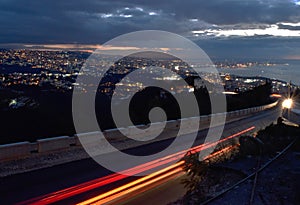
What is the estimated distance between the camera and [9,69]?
39.0m

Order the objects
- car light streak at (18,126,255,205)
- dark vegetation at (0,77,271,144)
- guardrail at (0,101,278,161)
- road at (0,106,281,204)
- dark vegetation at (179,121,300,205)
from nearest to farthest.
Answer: car light streak at (18,126,255,205) → road at (0,106,281,204) → dark vegetation at (179,121,300,205) → guardrail at (0,101,278,161) → dark vegetation at (0,77,271,144)

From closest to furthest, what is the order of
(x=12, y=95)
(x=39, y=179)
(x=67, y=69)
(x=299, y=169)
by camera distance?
(x=39, y=179), (x=299, y=169), (x=12, y=95), (x=67, y=69)

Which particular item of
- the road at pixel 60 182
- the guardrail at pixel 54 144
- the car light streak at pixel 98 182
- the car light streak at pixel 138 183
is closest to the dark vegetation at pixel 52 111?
the guardrail at pixel 54 144

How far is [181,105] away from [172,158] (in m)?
17.1

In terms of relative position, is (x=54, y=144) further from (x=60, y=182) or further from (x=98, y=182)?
(x=98, y=182)

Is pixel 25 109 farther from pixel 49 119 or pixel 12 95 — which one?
pixel 12 95

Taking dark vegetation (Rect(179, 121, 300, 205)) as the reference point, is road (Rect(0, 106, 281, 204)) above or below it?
above

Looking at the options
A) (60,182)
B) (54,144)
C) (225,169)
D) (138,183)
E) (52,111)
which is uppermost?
(52,111)

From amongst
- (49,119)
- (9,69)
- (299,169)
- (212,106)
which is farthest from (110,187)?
(9,69)

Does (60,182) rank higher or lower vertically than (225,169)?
higher

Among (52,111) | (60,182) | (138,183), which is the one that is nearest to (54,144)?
(60,182)

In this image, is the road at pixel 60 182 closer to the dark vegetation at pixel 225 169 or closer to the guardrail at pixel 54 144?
the guardrail at pixel 54 144

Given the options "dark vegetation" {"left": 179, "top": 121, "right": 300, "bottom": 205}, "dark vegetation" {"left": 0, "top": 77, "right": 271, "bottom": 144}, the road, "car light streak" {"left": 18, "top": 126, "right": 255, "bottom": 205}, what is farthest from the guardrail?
"dark vegetation" {"left": 179, "top": 121, "right": 300, "bottom": 205}

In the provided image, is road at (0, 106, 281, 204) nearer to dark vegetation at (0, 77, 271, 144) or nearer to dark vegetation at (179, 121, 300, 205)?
dark vegetation at (179, 121, 300, 205)
